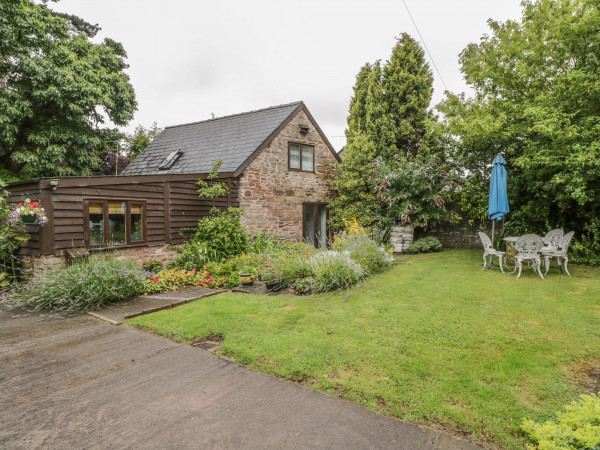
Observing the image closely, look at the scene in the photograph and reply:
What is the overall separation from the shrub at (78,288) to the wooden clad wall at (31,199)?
968 mm

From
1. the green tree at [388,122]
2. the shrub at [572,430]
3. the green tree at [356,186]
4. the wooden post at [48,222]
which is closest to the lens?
the shrub at [572,430]

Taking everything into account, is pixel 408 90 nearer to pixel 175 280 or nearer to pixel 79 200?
pixel 175 280

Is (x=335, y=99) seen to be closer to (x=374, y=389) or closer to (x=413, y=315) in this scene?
(x=413, y=315)

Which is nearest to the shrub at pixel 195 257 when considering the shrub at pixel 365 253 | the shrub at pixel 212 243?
the shrub at pixel 212 243

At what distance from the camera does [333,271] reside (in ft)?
22.8

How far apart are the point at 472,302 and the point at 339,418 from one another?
4049 mm

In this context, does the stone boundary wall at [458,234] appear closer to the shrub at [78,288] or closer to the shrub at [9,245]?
the shrub at [78,288]

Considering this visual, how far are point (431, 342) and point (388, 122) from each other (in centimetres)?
1168

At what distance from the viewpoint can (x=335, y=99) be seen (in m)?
25.0

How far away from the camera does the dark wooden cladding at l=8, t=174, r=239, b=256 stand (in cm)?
668

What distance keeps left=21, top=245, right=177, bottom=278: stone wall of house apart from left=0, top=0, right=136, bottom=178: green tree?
24.6 ft

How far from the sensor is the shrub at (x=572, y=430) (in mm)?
1948

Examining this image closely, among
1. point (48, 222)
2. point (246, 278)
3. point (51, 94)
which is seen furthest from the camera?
point (51, 94)

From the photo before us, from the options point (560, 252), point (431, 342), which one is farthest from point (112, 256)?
point (560, 252)
